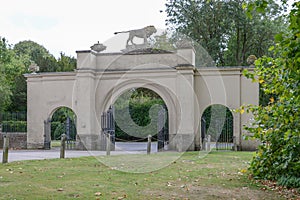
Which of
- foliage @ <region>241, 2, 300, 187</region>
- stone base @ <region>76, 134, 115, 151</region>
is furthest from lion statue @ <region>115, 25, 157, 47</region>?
foliage @ <region>241, 2, 300, 187</region>

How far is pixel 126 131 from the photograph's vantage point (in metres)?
32.8

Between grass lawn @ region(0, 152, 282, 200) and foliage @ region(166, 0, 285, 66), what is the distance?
21.2m

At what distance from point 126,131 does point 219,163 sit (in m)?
19.9

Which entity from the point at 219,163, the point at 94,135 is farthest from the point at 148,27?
the point at 219,163

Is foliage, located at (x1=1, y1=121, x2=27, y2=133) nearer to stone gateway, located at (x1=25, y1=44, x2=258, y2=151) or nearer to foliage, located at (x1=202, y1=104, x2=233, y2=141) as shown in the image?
stone gateway, located at (x1=25, y1=44, x2=258, y2=151)

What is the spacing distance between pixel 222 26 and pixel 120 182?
83.2ft

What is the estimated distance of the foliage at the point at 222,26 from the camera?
103ft

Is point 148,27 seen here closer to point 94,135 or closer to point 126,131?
point 94,135

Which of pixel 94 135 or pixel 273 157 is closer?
pixel 273 157

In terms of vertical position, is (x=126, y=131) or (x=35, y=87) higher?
(x=35, y=87)

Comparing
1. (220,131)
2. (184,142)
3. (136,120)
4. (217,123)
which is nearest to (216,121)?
(217,123)

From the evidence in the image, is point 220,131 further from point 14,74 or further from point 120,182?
point 14,74

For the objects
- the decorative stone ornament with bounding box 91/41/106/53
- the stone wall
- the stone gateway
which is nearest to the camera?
the stone gateway

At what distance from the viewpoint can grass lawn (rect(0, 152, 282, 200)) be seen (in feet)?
25.2
